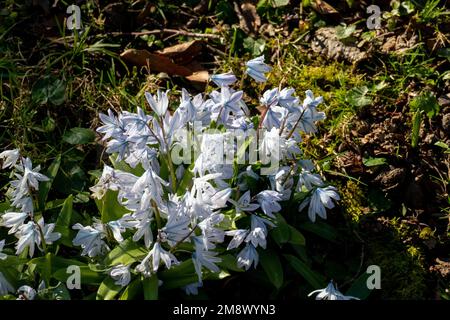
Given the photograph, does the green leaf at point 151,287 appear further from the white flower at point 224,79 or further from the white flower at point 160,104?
the white flower at point 224,79

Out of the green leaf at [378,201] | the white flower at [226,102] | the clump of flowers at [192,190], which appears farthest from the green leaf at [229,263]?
the green leaf at [378,201]

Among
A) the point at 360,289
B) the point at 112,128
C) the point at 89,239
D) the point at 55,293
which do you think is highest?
the point at 112,128

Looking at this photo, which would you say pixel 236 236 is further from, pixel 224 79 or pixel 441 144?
pixel 441 144

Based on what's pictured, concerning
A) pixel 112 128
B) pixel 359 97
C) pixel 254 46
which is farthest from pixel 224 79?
pixel 254 46

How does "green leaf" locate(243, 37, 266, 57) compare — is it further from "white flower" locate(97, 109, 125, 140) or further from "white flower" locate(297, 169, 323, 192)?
"white flower" locate(97, 109, 125, 140)

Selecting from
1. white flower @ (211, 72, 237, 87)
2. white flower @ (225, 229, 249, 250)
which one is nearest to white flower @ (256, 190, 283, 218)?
white flower @ (225, 229, 249, 250)
